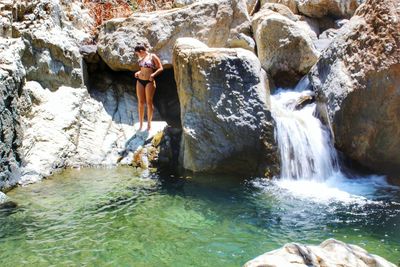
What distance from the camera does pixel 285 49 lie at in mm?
12492

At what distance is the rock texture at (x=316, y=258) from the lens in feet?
11.2

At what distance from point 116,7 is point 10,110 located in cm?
749

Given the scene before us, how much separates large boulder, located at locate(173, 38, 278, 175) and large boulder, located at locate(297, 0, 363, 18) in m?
6.99

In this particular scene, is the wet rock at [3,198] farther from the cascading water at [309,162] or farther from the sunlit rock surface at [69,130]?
the cascading water at [309,162]

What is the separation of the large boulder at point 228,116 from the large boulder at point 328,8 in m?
6.99

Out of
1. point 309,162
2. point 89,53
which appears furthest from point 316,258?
point 89,53

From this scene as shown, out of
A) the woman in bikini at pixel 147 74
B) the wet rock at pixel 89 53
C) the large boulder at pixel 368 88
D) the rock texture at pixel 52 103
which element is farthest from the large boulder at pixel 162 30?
the large boulder at pixel 368 88

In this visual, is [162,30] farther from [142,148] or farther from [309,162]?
[309,162]

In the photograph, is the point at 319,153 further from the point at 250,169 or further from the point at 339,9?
the point at 339,9

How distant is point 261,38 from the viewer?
42.0 feet

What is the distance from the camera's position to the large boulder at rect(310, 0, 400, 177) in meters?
8.89

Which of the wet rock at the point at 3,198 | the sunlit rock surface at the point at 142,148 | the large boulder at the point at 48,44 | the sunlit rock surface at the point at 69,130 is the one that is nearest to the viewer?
the wet rock at the point at 3,198

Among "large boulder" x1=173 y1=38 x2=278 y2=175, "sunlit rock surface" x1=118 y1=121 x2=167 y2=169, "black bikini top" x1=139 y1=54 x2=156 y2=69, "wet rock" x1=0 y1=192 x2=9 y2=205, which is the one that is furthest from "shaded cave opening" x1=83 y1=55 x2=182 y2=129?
"wet rock" x1=0 y1=192 x2=9 y2=205

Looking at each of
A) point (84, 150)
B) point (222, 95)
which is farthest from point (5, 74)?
point (222, 95)
